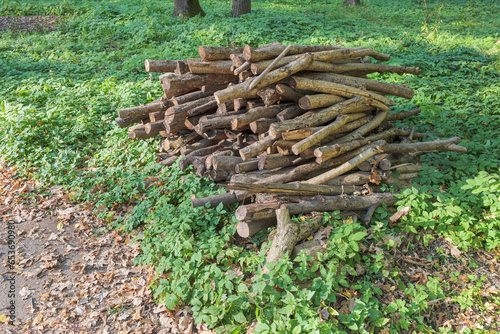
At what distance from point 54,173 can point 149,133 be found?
2.00m

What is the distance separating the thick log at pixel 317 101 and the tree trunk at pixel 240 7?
389 inches

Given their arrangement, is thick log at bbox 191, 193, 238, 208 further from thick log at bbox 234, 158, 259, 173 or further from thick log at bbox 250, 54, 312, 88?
thick log at bbox 250, 54, 312, 88

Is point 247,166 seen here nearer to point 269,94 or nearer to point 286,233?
point 269,94

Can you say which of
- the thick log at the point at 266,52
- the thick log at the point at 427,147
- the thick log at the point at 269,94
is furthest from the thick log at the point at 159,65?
the thick log at the point at 427,147

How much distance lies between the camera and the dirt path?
12.7 feet

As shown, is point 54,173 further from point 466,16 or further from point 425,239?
point 466,16

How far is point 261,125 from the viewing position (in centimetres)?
512

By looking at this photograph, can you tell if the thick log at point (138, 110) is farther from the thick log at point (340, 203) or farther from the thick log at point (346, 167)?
the thick log at point (340, 203)

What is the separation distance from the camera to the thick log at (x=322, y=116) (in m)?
4.71

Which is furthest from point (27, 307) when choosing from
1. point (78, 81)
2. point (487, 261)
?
point (78, 81)

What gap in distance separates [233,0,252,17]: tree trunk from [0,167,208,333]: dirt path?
10.6 metres

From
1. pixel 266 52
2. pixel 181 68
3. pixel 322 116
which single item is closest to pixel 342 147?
pixel 322 116

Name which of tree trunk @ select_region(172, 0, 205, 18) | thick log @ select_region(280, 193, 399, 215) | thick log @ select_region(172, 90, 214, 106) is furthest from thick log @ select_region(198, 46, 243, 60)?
tree trunk @ select_region(172, 0, 205, 18)

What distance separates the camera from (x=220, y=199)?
4.84m
